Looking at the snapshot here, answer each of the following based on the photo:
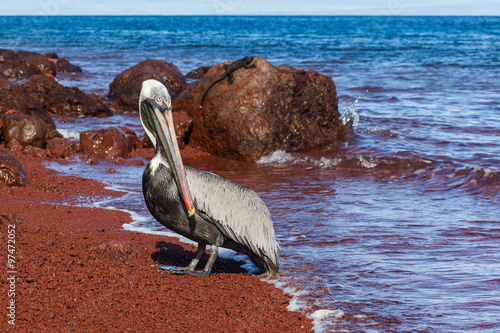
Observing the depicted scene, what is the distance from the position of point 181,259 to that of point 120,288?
121 centimetres

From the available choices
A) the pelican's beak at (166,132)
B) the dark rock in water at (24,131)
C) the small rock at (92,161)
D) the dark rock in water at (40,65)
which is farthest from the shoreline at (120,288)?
the dark rock in water at (40,65)

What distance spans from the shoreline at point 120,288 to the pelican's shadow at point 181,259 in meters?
0.01

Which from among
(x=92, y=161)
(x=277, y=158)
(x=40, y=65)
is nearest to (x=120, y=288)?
(x=92, y=161)

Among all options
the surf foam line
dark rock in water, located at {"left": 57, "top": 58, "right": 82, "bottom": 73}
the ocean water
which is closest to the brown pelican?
the surf foam line

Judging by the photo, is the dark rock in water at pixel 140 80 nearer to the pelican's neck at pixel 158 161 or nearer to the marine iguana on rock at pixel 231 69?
the marine iguana on rock at pixel 231 69

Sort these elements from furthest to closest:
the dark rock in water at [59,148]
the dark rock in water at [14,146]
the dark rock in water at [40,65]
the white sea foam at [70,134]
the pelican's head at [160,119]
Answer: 1. the dark rock in water at [40,65]
2. the white sea foam at [70,134]
3. the dark rock in water at [59,148]
4. the dark rock in water at [14,146]
5. the pelican's head at [160,119]

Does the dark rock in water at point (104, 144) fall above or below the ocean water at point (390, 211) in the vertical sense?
Result: above

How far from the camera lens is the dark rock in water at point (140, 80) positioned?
15.0 metres

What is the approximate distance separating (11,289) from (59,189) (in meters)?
3.62

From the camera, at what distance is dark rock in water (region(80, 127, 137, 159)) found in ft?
30.7

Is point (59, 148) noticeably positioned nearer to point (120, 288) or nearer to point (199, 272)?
point (199, 272)

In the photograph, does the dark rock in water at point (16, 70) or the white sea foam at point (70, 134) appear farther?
the dark rock in water at point (16, 70)

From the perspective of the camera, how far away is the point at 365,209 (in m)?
6.99

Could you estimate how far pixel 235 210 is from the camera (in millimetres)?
4445
